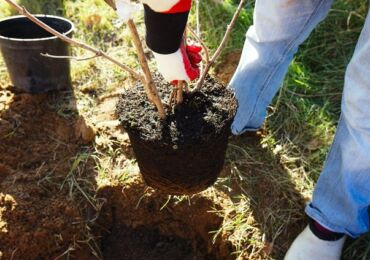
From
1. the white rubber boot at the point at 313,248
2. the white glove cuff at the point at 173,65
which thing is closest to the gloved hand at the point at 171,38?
the white glove cuff at the point at 173,65

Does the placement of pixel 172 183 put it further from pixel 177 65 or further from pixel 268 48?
pixel 268 48

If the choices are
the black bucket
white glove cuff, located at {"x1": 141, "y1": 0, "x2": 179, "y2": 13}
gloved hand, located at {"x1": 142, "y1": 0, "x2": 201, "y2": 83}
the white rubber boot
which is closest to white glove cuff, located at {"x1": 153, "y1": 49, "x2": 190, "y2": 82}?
gloved hand, located at {"x1": 142, "y1": 0, "x2": 201, "y2": 83}

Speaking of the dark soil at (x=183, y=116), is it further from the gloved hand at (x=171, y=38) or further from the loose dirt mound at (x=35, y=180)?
the loose dirt mound at (x=35, y=180)

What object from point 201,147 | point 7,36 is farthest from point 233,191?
point 7,36

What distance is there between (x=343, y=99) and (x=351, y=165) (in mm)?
Answer: 226

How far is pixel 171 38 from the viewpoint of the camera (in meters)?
1.14

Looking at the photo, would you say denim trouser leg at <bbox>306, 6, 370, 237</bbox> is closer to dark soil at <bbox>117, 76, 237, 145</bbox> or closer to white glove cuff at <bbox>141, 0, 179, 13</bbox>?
dark soil at <bbox>117, 76, 237, 145</bbox>

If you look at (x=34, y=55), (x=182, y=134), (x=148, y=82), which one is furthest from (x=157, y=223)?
(x=34, y=55)

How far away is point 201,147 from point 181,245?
2.19 feet

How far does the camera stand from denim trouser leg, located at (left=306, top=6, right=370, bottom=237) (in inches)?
53.4

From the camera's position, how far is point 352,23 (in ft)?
9.21

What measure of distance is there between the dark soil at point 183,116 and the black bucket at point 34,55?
0.81 metres

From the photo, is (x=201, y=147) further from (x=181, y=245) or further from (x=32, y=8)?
(x=32, y=8)

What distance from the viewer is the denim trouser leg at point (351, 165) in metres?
1.36
